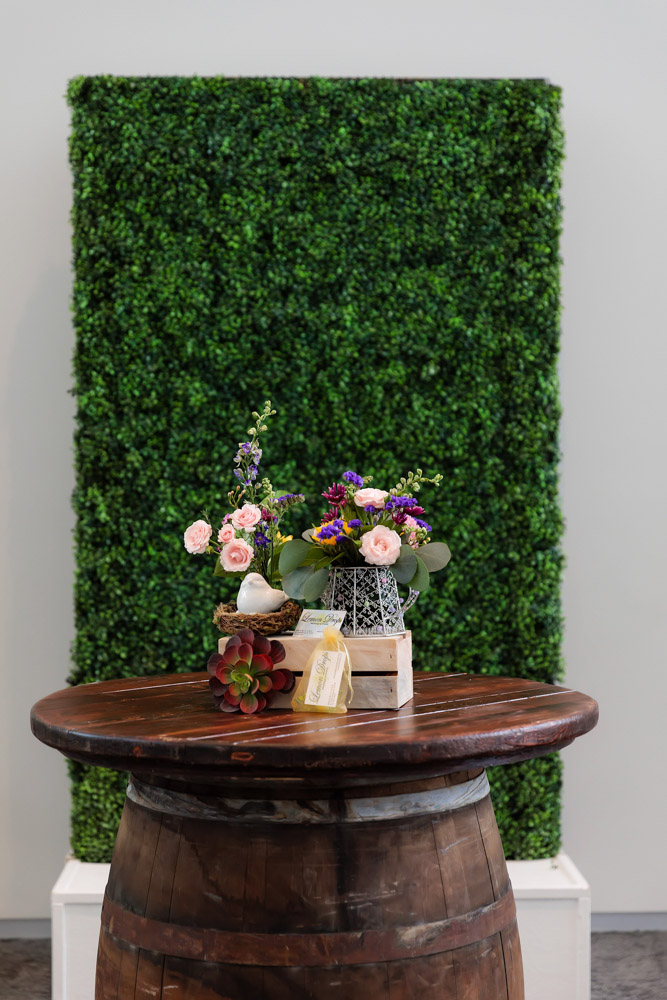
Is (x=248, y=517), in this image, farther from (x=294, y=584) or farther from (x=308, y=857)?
(x=308, y=857)

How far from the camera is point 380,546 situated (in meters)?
1.44

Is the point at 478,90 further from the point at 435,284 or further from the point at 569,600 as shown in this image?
the point at 569,600

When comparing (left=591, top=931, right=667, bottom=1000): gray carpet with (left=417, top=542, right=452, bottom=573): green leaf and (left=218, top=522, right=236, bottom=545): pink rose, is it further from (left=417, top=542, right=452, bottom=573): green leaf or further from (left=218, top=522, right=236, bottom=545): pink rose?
(left=218, top=522, right=236, bottom=545): pink rose

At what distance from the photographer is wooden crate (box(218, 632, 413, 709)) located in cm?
140

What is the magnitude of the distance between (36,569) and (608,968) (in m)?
1.96

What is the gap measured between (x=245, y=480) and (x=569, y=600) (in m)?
1.42

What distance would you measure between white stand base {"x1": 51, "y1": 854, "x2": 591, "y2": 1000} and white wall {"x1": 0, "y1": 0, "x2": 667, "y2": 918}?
45 cm

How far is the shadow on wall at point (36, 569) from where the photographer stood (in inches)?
104

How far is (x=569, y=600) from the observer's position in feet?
8.85

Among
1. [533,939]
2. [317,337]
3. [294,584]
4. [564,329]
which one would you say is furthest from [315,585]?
[564,329]

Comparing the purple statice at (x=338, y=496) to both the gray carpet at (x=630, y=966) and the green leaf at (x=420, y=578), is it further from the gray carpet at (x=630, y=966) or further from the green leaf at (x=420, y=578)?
the gray carpet at (x=630, y=966)

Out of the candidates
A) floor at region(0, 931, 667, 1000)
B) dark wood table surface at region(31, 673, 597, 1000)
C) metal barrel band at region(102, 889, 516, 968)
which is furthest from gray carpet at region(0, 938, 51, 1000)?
metal barrel band at region(102, 889, 516, 968)

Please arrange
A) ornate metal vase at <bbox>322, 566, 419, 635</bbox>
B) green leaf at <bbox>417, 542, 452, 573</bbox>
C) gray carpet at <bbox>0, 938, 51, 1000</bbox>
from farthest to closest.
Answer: gray carpet at <bbox>0, 938, 51, 1000</bbox> < green leaf at <bbox>417, 542, 452, 573</bbox> < ornate metal vase at <bbox>322, 566, 419, 635</bbox>

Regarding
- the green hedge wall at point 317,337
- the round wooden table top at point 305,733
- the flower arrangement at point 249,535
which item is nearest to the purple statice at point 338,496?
the flower arrangement at point 249,535
